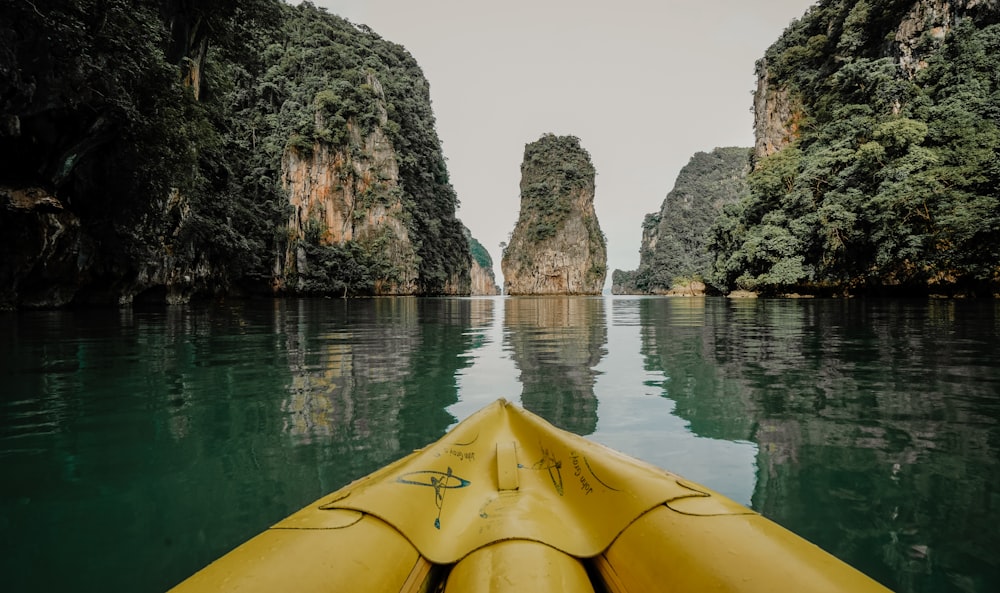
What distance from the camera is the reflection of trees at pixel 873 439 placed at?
1.84 metres

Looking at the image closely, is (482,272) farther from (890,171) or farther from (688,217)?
(890,171)

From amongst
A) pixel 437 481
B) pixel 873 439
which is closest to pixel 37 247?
pixel 437 481

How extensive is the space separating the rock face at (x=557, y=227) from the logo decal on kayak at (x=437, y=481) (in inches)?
3059

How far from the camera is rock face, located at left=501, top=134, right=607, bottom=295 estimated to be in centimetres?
8000

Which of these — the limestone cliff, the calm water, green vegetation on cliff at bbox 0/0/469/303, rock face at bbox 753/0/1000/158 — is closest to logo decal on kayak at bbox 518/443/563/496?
the calm water

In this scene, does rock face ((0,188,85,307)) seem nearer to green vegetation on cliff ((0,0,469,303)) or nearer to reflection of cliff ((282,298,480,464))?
green vegetation on cliff ((0,0,469,303))

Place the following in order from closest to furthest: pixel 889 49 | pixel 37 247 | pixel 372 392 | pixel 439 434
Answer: pixel 439 434 < pixel 372 392 < pixel 37 247 < pixel 889 49

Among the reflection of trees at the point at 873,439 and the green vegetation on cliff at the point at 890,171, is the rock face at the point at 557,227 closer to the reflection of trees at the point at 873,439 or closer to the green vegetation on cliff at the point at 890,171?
the green vegetation on cliff at the point at 890,171

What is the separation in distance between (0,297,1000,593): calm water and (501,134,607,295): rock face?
241ft

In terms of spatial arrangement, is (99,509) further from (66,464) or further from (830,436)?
(830,436)

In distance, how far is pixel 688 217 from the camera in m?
91.6

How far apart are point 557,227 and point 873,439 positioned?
79.4m

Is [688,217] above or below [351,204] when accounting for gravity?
above

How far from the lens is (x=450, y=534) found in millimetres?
1688
